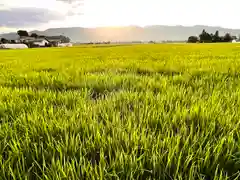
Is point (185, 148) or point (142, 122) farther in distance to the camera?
point (142, 122)

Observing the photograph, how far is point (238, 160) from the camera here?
137 centimetres

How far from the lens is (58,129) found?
1.68 meters

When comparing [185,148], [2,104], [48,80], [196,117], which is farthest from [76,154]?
[48,80]

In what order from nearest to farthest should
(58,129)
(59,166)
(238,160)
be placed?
(59,166)
(238,160)
(58,129)

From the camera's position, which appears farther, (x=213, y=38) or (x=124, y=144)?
(x=213, y=38)

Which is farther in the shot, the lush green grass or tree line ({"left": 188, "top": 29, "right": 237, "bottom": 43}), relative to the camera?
tree line ({"left": 188, "top": 29, "right": 237, "bottom": 43})

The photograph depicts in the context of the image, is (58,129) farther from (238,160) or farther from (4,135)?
(238,160)

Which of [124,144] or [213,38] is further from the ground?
[213,38]

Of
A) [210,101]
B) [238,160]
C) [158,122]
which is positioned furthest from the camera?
[210,101]

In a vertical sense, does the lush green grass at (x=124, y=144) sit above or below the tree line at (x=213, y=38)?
below

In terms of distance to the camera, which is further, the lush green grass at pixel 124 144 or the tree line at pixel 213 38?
the tree line at pixel 213 38

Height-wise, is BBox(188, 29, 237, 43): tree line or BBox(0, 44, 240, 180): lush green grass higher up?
BBox(188, 29, 237, 43): tree line

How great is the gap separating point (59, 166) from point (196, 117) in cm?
118

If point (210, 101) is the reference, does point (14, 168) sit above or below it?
below
